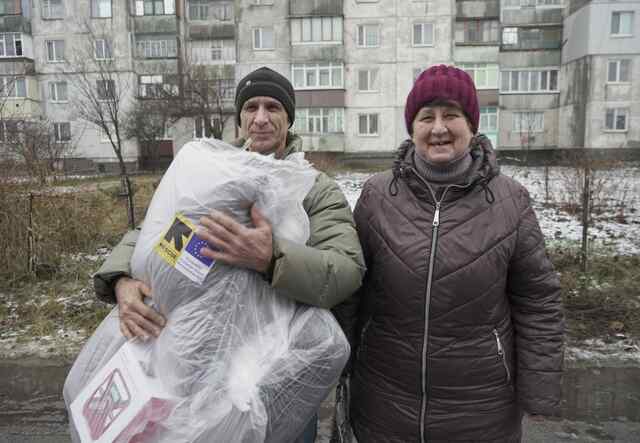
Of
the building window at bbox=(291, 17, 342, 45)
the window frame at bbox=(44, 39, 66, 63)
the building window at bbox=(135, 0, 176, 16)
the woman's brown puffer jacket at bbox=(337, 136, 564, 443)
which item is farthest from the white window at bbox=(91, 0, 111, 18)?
the woman's brown puffer jacket at bbox=(337, 136, 564, 443)

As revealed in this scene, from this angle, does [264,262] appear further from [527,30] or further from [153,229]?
[527,30]

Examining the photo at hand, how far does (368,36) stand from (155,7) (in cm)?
1274

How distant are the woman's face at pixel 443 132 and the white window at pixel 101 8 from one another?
32.4m

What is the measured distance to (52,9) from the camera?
29.9m

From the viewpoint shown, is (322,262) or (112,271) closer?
(322,262)

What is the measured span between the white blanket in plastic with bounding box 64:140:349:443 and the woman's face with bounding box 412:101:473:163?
54 cm

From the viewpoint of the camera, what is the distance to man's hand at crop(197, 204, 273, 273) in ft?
4.59

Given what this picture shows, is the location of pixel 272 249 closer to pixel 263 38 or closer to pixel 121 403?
pixel 121 403

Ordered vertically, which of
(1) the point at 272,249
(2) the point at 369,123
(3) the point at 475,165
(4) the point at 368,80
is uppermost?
(4) the point at 368,80

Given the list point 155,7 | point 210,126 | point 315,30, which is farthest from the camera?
point 155,7

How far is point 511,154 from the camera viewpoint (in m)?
29.2

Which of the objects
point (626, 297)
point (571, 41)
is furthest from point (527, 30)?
point (626, 297)

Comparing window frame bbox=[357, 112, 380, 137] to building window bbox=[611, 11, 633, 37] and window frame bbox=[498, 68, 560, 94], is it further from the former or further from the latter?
building window bbox=[611, 11, 633, 37]

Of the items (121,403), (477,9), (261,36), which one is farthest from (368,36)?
(121,403)
